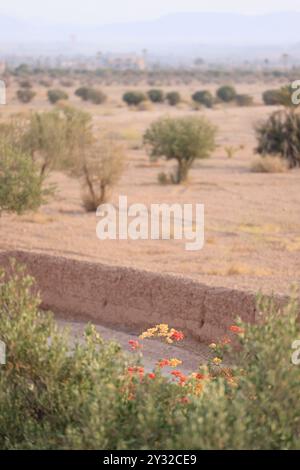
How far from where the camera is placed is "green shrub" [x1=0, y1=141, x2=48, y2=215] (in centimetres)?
2073

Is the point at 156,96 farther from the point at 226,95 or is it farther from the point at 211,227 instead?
the point at 211,227

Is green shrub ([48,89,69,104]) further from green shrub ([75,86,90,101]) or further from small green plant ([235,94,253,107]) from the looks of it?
small green plant ([235,94,253,107])

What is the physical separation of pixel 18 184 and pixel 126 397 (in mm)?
13791

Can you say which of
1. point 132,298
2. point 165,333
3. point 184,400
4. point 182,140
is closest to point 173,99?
point 182,140

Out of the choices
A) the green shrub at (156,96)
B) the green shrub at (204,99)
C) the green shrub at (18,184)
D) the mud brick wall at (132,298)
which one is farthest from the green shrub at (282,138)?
the green shrub at (156,96)

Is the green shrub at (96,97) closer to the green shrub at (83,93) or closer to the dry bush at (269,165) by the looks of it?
the green shrub at (83,93)

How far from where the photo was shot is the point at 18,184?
20.8 m

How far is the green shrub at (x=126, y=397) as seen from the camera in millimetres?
6492

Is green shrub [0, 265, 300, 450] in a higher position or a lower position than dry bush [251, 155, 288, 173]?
higher

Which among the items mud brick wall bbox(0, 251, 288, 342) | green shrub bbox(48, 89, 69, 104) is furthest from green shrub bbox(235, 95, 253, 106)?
mud brick wall bbox(0, 251, 288, 342)

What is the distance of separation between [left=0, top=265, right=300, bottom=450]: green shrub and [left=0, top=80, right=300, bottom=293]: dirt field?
8055 mm

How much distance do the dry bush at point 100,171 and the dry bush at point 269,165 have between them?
8960 millimetres
